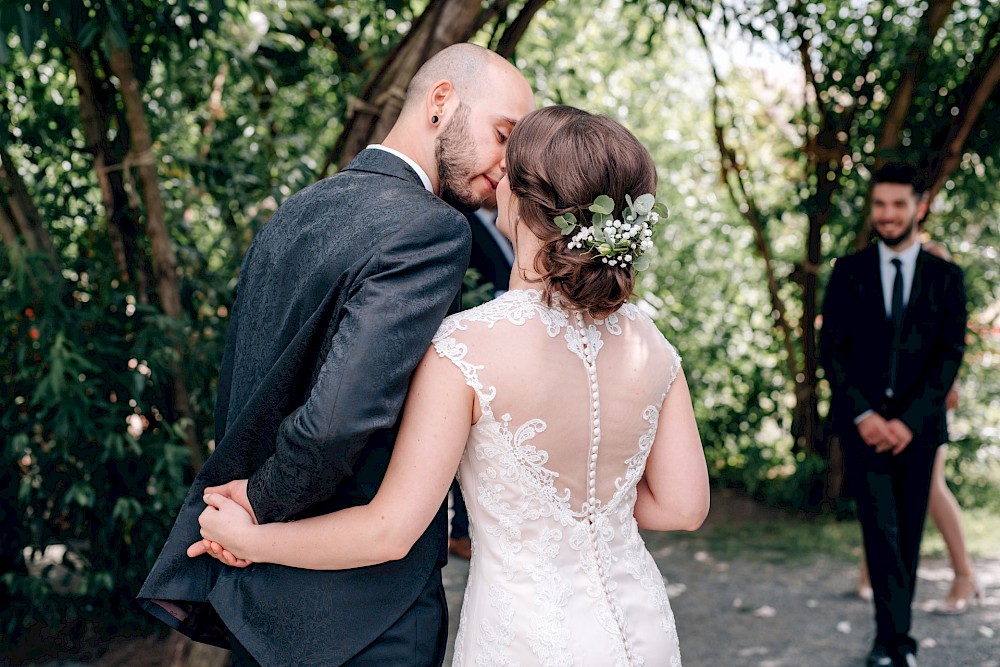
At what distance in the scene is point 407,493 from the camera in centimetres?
151

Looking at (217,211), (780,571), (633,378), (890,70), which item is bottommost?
(780,571)

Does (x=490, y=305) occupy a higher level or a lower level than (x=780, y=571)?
higher

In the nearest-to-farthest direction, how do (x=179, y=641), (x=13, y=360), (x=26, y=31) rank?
1. (x=26, y=31)
2. (x=179, y=641)
3. (x=13, y=360)

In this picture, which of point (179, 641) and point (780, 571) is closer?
point (179, 641)

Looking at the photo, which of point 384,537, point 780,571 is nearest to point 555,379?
point 384,537

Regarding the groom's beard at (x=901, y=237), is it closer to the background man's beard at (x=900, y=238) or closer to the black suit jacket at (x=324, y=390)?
the background man's beard at (x=900, y=238)

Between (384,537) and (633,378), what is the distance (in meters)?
0.50

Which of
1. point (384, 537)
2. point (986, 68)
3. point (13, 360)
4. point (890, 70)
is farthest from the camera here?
point (890, 70)

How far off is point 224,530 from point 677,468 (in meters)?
0.81

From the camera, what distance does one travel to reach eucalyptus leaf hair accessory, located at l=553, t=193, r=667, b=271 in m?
1.52

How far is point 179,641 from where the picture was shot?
321 centimetres

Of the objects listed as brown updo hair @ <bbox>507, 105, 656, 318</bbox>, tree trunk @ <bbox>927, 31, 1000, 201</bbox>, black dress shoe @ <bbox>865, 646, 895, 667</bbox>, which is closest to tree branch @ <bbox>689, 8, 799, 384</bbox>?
tree trunk @ <bbox>927, 31, 1000, 201</bbox>

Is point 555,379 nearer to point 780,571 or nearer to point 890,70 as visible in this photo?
point 780,571

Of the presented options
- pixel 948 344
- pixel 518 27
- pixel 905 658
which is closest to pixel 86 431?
pixel 518 27
